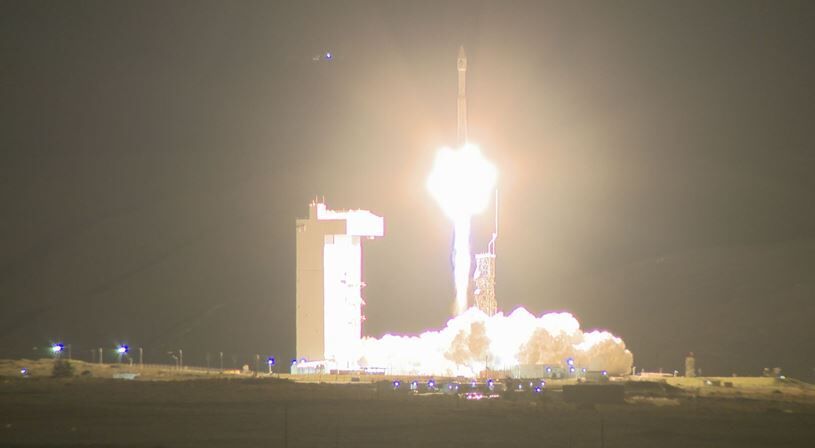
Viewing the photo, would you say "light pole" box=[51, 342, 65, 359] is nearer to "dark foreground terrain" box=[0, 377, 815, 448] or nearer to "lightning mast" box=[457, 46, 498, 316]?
"dark foreground terrain" box=[0, 377, 815, 448]

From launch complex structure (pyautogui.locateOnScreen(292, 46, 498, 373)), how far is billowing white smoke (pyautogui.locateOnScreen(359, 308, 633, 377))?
1854 millimetres

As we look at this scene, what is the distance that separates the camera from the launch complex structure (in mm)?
67688

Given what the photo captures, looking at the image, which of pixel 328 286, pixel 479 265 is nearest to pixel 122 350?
pixel 328 286

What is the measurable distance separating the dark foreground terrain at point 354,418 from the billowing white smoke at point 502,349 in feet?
27.7

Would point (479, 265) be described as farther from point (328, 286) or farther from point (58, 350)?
point (58, 350)

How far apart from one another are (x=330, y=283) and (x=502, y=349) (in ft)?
28.3

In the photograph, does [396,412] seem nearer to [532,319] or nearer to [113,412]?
[113,412]

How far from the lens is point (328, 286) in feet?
223

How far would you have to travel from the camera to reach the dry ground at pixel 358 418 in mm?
42438

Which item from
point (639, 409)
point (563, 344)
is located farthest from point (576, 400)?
point (563, 344)

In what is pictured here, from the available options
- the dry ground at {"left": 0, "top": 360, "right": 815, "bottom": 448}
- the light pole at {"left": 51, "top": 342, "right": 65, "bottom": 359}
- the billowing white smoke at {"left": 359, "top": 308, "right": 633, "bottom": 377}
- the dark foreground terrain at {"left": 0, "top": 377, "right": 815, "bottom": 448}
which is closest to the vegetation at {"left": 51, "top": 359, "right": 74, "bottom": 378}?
the dry ground at {"left": 0, "top": 360, "right": 815, "bottom": 448}

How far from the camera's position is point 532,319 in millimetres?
67500

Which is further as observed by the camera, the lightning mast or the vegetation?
the lightning mast

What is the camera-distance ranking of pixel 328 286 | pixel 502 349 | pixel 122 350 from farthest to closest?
pixel 122 350 → pixel 328 286 → pixel 502 349
